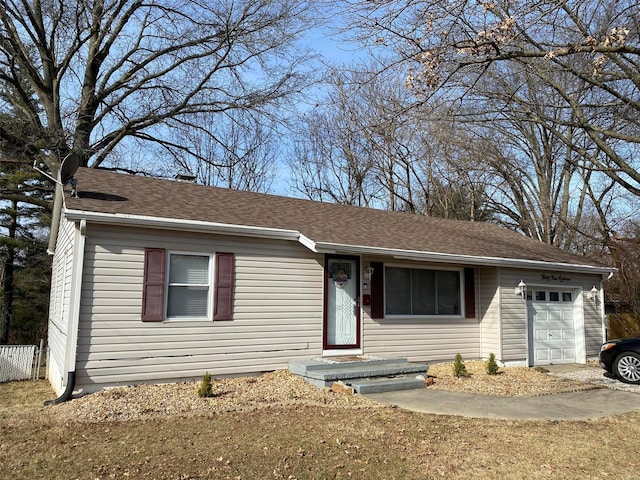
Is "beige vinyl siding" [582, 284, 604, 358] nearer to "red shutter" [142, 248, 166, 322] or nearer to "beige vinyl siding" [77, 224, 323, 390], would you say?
"beige vinyl siding" [77, 224, 323, 390]

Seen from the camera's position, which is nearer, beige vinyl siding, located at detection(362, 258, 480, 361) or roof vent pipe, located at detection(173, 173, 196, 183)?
beige vinyl siding, located at detection(362, 258, 480, 361)

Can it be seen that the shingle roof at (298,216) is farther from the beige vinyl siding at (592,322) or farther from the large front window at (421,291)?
the large front window at (421,291)

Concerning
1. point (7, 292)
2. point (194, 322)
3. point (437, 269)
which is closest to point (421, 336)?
point (437, 269)

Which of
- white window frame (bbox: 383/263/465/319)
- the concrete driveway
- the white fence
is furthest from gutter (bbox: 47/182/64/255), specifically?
the concrete driveway

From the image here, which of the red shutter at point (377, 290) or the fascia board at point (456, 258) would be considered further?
the red shutter at point (377, 290)

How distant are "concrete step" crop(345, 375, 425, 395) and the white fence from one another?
267 inches

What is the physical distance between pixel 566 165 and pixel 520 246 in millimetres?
11624

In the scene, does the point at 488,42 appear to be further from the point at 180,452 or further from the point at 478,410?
the point at 180,452

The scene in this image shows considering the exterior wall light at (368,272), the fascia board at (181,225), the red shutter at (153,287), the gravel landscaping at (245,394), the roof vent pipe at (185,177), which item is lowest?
the gravel landscaping at (245,394)

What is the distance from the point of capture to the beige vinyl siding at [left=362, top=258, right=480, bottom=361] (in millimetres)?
10906

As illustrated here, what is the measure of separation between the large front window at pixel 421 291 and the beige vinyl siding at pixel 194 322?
6.81 ft

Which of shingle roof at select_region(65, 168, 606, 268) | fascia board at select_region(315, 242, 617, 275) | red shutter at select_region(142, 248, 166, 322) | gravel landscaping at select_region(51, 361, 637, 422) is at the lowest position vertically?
gravel landscaping at select_region(51, 361, 637, 422)

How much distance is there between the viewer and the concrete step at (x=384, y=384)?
8.30 meters

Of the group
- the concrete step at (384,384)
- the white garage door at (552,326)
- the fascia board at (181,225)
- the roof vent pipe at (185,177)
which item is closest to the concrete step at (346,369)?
the concrete step at (384,384)
